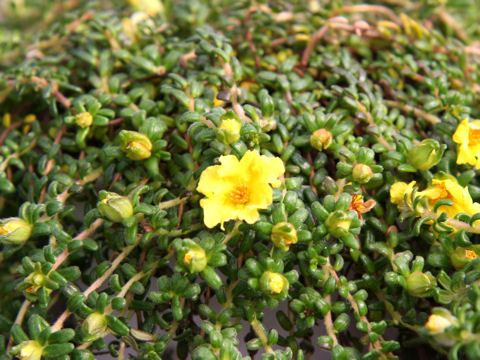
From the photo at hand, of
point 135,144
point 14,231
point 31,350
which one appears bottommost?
point 31,350

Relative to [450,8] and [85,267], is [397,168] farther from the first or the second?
[450,8]

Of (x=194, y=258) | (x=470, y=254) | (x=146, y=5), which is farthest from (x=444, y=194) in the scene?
(x=146, y=5)

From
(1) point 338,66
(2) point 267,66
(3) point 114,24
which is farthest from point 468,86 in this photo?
(3) point 114,24

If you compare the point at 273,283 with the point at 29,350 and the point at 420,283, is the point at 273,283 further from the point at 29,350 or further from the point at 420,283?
the point at 29,350

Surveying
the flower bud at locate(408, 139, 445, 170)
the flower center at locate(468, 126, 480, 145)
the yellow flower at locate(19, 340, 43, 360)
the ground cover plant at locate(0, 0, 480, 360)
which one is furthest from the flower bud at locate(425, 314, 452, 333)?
the yellow flower at locate(19, 340, 43, 360)

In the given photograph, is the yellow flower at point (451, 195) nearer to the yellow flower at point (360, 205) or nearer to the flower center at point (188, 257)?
the yellow flower at point (360, 205)

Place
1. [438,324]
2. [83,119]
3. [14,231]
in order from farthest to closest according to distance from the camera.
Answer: [83,119] < [14,231] < [438,324]
